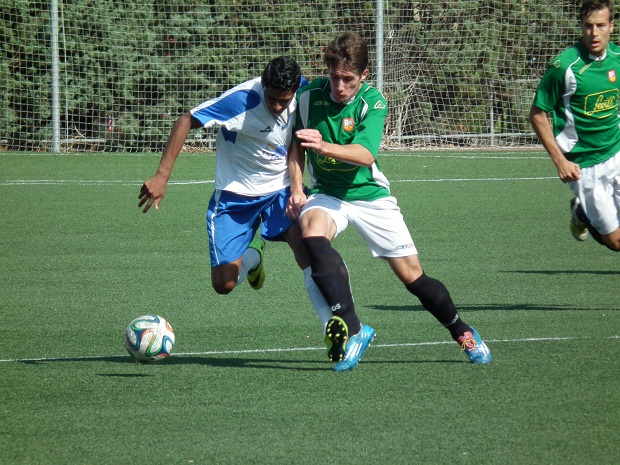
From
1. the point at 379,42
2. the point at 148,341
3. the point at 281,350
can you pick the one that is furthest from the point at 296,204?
the point at 379,42

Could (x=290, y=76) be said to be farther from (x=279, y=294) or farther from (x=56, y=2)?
(x=56, y=2)

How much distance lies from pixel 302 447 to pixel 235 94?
Answer: 2572 mm

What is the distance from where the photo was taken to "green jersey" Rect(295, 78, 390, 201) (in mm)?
5453

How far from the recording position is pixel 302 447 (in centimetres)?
391

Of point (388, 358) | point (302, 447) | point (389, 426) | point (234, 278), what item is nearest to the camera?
point (302, 447)

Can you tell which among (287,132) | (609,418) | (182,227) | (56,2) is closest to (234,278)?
(287,132)

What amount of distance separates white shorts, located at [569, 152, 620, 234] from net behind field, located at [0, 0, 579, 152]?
1265 centimetres

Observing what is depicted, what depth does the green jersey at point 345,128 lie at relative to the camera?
215 inches

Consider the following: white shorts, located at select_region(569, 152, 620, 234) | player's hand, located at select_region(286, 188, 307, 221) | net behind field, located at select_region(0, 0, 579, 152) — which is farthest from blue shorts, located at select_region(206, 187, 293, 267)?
net behind field, located at select_region(0, 0, 579, 152)

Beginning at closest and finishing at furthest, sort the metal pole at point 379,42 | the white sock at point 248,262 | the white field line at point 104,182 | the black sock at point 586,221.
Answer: the white sock at point 248,262
the black sock at point 586,221
the white field line at point 104,182
the metal pole at point 379,42

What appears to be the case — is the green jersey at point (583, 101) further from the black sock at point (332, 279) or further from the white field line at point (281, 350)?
the black sock at point (332, 279)

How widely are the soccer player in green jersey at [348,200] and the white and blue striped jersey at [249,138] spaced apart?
33 centimetres

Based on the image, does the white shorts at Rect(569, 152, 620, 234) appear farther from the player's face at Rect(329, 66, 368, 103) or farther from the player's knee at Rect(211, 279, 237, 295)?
the player's knee at Rect(211, 279, 237, 295)

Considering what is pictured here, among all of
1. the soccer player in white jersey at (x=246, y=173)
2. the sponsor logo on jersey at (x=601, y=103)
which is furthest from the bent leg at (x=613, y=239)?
the soccer player in white jersey at (x=246, y=173)
